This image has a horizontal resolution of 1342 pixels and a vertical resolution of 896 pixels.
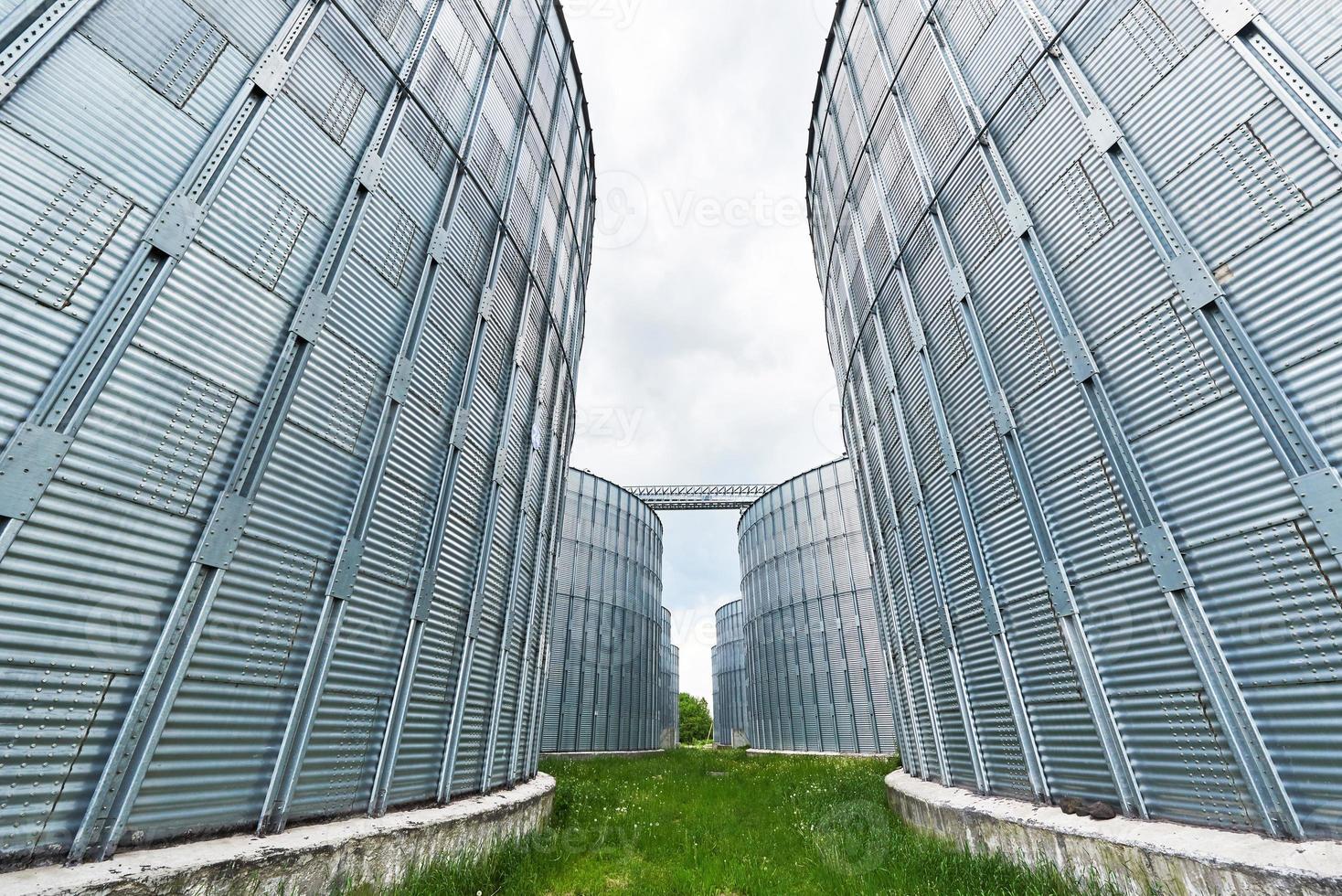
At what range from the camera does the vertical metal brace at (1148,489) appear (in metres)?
4.91

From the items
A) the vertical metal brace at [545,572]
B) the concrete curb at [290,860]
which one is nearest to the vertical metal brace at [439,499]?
the concrete curb at [290,860]

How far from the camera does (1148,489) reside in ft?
20.2

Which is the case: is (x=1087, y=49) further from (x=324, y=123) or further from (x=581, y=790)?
(x=581, y=790)

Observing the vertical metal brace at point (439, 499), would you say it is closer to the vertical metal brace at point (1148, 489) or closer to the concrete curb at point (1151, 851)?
the concrete curb at point (1151, 851)

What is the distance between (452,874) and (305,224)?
24.7ft

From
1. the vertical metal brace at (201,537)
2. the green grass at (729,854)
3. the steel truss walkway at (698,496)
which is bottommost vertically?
the green grass at (729,854)

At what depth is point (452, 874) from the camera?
5.94 meters

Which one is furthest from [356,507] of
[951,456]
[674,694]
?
[674,694]

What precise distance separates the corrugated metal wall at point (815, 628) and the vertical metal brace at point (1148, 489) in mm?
22389

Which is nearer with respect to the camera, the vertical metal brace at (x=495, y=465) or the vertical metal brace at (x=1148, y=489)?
the vertical metal brace at (x=1148, y=489)

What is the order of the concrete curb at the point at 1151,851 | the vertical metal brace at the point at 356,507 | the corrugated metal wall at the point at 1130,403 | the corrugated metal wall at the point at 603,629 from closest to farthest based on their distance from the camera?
the concrete curb at the point at 1151,851, the corrugated metal wall at the point at 1130,403, the vertical metal brace at the point at 356,507, the corrugated metal wall at the point at 603,629

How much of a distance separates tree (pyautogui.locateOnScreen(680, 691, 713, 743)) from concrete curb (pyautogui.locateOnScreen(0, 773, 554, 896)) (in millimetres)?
83698

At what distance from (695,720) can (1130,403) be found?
9756 cm

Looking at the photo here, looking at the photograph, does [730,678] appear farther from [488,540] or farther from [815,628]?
[488,540]
